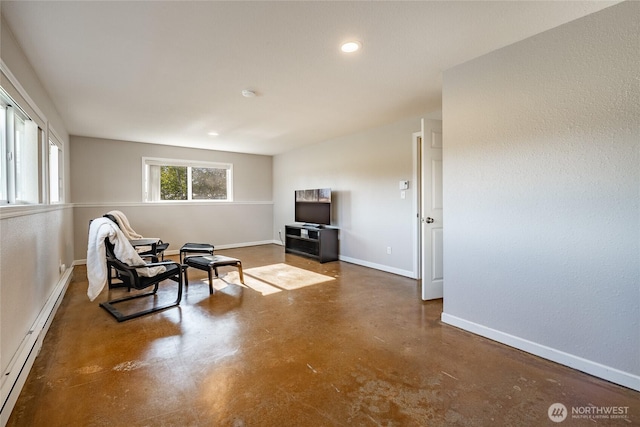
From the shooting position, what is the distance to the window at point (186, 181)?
6016mm

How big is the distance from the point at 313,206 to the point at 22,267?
431 cm

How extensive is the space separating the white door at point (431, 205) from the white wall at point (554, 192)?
0.51m

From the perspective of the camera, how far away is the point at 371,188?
Result: 4926mm

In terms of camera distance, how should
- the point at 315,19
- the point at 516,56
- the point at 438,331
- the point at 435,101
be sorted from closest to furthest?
the point at 315,19
the point at 516,56
the point at 438,331
the point at 435,101

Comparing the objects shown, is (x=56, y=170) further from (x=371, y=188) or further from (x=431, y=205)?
(x=431, y=205)

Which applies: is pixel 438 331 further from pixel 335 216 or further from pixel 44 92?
pixel 44 92

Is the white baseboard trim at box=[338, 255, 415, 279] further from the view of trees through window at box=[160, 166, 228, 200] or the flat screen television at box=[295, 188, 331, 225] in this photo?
the view of trees through window at box=[160, 166, 228, 200]

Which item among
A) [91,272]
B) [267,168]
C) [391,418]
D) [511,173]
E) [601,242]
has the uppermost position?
[267,168]

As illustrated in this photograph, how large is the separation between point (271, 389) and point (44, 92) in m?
3.71

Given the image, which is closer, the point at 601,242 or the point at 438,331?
the point at 601,242

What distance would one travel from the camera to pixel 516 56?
2236 mm

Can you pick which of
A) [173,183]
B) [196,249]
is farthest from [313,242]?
[173,183]

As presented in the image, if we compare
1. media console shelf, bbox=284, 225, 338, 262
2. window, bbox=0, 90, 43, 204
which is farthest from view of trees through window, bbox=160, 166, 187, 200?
window, bbox=0, 90, 43, 204

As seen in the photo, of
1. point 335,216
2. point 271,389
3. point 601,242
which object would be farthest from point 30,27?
point 335,216
